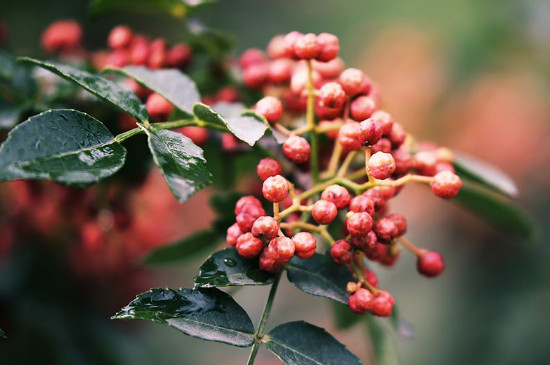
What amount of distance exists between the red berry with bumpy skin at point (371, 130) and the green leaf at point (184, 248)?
0.44 meters

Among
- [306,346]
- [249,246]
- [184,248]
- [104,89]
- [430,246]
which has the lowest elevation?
[430,246]

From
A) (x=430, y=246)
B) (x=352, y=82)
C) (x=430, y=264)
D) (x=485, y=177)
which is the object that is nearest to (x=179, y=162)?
(x=352, y=82)

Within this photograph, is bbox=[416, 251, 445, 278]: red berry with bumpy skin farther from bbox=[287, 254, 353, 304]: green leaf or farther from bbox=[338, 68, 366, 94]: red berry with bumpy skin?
bbox=[338, 68, 366, 94]: red berry with bumpy skin

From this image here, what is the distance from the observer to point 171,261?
130 centimetres

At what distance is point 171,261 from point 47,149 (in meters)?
0.64

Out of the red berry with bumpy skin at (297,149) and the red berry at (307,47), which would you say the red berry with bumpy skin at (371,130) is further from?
the red berry at (307,47)

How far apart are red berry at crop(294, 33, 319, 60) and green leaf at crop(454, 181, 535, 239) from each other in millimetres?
482

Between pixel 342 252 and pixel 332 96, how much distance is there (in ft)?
0.84

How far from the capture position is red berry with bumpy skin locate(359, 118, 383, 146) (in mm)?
828

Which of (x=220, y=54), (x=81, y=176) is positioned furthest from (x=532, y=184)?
(x=81, y=176)

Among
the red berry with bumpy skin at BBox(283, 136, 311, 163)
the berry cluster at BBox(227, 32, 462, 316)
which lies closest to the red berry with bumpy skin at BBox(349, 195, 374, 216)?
the berry cluster at BBox(227, 32, 462, 316)

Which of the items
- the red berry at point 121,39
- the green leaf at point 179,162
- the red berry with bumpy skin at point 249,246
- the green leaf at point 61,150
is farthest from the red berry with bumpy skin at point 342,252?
the red berry at point 121,39

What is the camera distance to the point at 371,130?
0.83 m

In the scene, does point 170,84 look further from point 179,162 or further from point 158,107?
point 179,162
